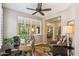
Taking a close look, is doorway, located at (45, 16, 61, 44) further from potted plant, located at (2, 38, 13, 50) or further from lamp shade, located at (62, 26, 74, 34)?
potted plant, located at (2, 38, 13, 50)

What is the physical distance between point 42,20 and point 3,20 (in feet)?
1.95

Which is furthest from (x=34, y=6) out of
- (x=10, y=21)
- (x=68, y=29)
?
(x=68, y=29)

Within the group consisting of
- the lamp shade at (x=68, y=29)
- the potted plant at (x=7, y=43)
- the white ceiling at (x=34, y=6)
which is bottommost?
the potted plant at (x=7, y=43)

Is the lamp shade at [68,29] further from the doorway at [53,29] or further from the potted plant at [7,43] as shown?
the potted plant at [7,43]

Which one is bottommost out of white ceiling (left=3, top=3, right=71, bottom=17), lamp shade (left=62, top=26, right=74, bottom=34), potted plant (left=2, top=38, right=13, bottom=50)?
potted plant (left=2, top=38, right=13, bottom=50)

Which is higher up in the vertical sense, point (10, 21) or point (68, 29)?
point (10, 21)

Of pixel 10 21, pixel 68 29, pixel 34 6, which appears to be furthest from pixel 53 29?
pixel 10 21

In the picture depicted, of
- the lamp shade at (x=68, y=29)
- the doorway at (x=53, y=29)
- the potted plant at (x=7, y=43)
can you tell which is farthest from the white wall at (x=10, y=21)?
the lamp shade at (x=68, y=29)

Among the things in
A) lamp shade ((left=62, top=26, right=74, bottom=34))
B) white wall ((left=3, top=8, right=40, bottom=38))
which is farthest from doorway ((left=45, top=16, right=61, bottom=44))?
white wall ((left=3, top=8, right=40, bottom=38))

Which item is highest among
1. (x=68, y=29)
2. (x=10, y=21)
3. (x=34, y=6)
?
(x=34, y=6)

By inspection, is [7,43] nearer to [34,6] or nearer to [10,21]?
[10,21]

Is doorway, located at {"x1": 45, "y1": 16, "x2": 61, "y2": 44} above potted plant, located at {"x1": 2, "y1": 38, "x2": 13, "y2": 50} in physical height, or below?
above

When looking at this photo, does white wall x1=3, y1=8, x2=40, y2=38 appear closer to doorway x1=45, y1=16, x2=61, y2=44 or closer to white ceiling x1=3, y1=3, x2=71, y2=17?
white ceiling x1=3, y1=3, x2=71, y2=17

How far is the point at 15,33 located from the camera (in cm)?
163
